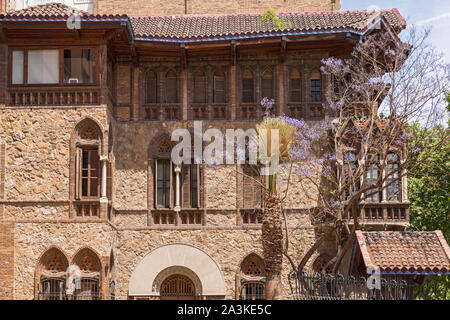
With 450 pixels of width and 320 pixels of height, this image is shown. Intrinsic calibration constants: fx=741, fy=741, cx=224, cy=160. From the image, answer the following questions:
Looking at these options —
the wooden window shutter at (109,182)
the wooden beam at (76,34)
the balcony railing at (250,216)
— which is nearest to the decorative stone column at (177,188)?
the balcony railing at (250,216)

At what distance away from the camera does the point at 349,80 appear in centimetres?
2384

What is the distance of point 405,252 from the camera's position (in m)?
17.5

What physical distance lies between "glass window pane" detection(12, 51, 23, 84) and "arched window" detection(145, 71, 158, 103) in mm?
3965

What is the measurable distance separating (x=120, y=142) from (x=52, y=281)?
484cm

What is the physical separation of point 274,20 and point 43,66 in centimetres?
752

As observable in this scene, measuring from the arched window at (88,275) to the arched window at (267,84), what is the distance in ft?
24.4

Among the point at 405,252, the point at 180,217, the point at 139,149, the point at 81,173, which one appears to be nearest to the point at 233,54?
the point at 139,149

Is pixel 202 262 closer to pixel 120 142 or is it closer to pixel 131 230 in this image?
pixel 131 230

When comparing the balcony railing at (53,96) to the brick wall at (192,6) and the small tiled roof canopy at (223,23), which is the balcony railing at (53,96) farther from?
the brick wall at (192,6)

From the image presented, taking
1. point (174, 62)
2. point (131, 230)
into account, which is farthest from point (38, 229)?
point (174, 62)

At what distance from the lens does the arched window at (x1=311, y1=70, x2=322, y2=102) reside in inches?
931

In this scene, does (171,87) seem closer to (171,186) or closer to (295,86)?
(171,186)

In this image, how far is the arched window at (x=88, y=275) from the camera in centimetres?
2095
